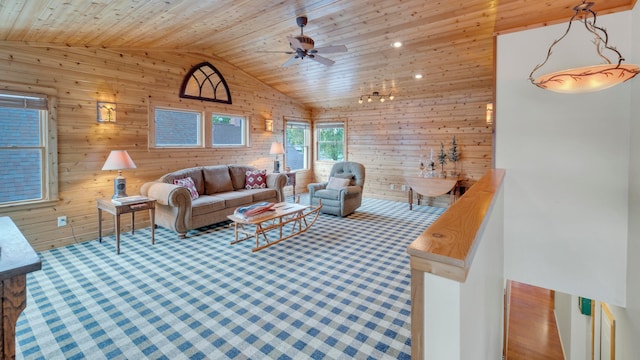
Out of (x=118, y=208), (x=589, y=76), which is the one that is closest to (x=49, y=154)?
(x=118, y=208)

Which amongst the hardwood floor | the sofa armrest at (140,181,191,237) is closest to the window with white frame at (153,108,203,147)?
the sofa armrest at (140,181,191,237)

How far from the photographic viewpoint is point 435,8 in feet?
11.1

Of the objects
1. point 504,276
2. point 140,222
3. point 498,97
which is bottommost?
point 504,276

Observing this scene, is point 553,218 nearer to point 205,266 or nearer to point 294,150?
point 205,266

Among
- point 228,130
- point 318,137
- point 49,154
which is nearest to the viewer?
point 49,154

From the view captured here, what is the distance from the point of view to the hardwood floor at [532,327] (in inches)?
180

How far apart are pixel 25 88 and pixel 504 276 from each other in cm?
569

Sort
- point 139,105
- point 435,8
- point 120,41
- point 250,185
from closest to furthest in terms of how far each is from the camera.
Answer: point 435,8 → point 120,41 → point 139,105 → point 250,185

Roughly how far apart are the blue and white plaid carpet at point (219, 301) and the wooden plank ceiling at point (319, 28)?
97.6 inches

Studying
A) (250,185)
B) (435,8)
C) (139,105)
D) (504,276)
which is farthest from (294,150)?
(504,276)

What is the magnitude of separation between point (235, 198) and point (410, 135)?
3.92 m

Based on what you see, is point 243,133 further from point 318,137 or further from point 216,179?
point 318,137

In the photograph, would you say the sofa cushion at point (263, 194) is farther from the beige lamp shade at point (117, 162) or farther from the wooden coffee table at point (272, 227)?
the beige lamp shade at point (117, 162)

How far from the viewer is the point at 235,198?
4.74 m
